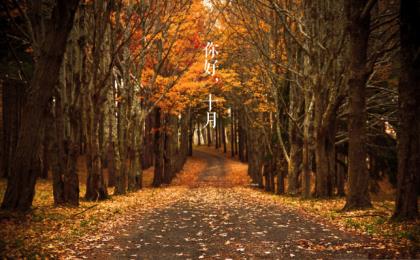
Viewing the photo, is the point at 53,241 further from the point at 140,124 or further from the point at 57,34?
the point at 140,124

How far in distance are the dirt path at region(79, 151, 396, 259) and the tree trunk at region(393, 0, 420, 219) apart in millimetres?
1921

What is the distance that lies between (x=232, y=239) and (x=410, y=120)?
207 inches

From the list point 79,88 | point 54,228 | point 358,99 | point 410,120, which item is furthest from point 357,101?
point 79,88

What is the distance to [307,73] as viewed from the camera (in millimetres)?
20188

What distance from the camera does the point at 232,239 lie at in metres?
9.51

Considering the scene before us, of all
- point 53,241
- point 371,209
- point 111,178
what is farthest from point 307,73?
point 111,178

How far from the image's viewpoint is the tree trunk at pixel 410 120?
10.6 m

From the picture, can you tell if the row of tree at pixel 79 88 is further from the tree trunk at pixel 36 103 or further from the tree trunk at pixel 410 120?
the tree trunk at pixel 410 120

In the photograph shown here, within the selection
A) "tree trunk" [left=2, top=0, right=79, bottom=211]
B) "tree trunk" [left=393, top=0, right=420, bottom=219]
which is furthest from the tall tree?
"tree trunk" [left=2, top=0, right=79, bottom=211]

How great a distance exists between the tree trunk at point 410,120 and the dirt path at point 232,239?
75.6 inches

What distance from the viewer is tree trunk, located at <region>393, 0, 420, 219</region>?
10.6m

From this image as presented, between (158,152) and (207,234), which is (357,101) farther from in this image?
(158,152)

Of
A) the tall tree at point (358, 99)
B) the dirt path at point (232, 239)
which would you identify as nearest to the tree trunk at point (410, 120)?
the dirt path at point (232, 239)

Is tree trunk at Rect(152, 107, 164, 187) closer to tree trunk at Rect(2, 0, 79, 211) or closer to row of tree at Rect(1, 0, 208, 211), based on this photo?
row of tree at Rect(1, 0, 208, 211)
